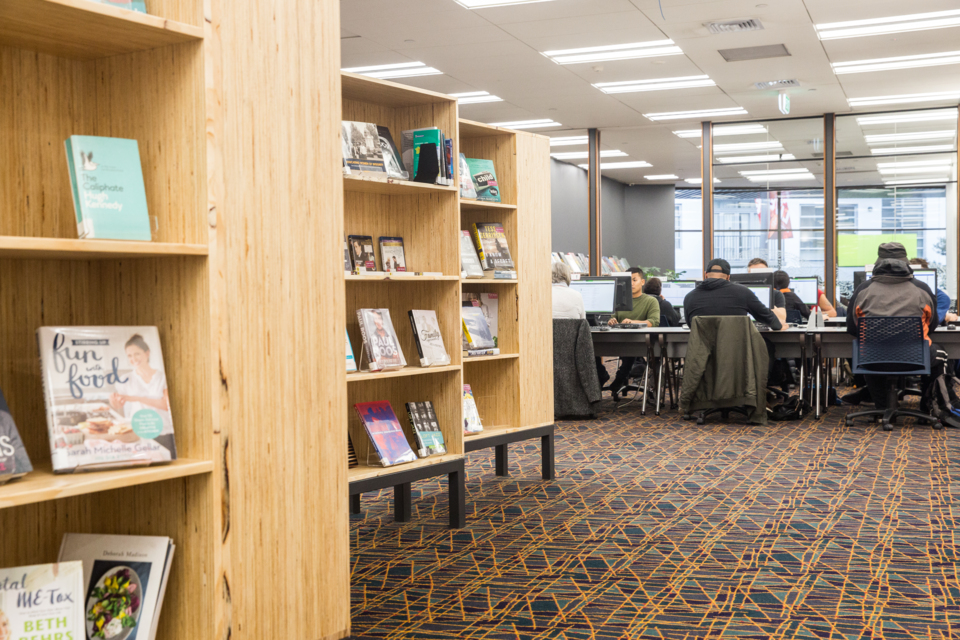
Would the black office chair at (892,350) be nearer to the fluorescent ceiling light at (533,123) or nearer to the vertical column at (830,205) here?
the vertical column at (830,205)

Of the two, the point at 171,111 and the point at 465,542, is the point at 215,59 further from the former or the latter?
the point at 465,542

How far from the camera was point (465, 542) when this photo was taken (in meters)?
3.82

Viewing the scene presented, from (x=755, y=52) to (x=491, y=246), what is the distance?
506 centimetres

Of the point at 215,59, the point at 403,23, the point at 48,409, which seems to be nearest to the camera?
the point at 48,409

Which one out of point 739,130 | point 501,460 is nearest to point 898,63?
point 739,130

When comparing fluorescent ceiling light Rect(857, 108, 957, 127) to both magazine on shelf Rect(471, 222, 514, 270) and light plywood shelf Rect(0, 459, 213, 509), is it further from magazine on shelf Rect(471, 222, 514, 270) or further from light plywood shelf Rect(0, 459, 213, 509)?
light plywood shelf Rect(0, 459, 213, 509)

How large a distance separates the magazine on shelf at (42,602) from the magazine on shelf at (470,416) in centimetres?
277

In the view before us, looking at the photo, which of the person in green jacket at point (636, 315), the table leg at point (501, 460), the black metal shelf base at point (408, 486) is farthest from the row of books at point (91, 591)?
the person in green jacket at point (636, 315)

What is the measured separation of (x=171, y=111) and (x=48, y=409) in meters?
0.65

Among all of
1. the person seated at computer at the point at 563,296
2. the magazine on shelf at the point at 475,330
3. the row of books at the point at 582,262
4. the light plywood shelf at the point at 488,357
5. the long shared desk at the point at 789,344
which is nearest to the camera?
the light plywood shelf at the point at 488,357

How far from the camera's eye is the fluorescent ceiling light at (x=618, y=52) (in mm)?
8172

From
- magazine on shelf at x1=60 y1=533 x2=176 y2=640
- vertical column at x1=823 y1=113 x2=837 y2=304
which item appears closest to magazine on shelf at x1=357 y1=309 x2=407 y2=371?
magazine on shelf at x1=60 y1=533 x2=176 y2=640

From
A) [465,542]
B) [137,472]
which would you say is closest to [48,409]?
[137,472]

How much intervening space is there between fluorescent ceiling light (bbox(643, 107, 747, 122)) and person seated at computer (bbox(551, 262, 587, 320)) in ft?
16.8
